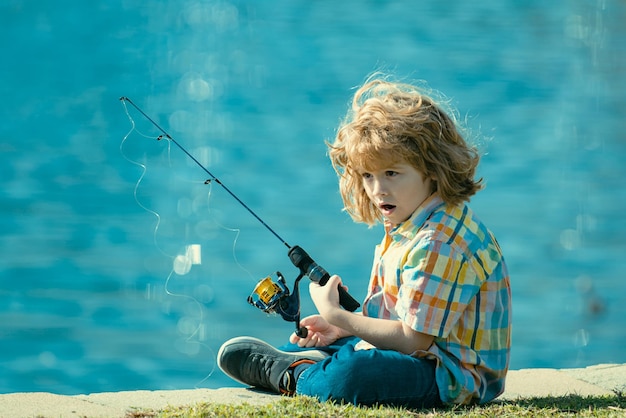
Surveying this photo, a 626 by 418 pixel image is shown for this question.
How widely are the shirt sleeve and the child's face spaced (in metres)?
0.17

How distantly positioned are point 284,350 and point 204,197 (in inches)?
196

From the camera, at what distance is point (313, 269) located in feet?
10.2

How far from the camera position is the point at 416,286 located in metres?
2.80

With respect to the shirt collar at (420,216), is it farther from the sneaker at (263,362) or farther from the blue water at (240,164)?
the blue water at (240,164)

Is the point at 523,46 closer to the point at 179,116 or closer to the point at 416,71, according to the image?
the point at 416,71

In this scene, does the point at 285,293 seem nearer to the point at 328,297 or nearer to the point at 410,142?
the point at 328,297

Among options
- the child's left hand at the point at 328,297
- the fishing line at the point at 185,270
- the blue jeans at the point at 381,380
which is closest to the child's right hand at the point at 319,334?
the child's left hand at the point at 328,297

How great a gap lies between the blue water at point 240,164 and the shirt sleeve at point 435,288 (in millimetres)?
2860

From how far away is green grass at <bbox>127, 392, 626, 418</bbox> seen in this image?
8.75ft

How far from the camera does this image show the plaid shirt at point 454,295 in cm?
281

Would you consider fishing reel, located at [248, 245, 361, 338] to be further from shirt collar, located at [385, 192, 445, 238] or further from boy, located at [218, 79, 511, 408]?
shirt collar, located at [385, 192, 445, 238]

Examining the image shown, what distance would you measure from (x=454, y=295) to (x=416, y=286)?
111 mm

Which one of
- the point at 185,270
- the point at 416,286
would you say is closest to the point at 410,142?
the point at 416,286

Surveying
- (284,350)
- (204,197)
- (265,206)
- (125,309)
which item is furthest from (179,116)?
(284,350)
